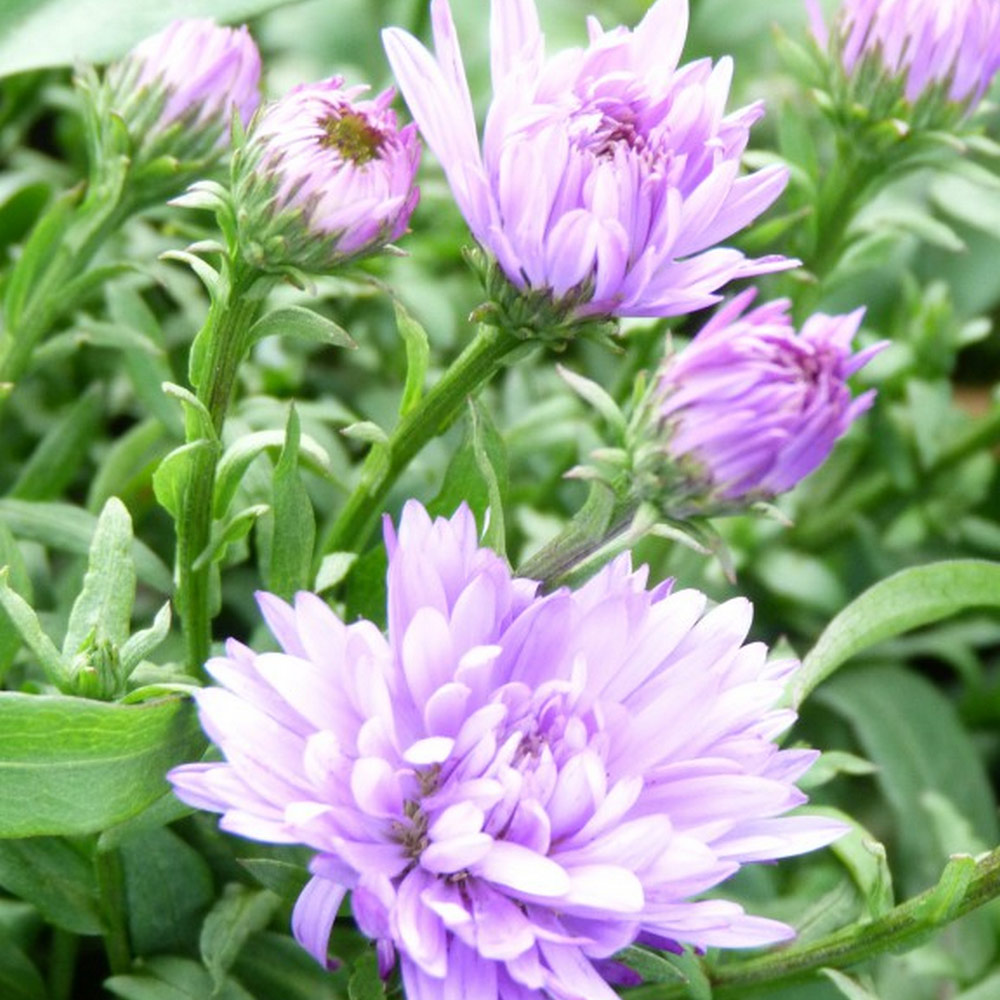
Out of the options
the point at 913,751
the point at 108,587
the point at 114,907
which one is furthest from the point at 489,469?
the point at 913,751

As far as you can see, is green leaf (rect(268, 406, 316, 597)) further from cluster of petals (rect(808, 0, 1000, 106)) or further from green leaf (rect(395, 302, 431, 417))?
cluster of petals (rect(808, 0, 1000, 106))

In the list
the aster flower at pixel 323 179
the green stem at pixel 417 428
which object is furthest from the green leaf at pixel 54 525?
the aster flower at pixel 323 179

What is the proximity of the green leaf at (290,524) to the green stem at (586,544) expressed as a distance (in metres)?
0.09

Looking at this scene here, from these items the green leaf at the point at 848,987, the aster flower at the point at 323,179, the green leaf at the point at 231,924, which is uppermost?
the aster flower at the point at 323,179

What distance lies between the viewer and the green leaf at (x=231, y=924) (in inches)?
25.4

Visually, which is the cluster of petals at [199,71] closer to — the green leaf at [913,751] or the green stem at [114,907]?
the green stem at [114,907]

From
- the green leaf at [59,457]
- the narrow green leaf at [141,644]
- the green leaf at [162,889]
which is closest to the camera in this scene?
the narrow green leaf at [141,644]

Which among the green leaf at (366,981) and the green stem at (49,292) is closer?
the green leaf at (366,981)

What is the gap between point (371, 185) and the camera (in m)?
0.56

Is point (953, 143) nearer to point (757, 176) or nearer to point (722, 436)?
point (757, 176)

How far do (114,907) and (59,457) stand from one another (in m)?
0.28

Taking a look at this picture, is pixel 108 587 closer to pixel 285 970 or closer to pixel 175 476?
pixel 175 476

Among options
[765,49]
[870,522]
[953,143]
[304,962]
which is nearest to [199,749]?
[304,962]

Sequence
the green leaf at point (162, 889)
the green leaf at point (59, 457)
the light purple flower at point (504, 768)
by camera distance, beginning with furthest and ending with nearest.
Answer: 1. the green leaf at point (59, 457)
2. the green leaf at point (162, 889)
3. the light purple flower at point (504, 768)
